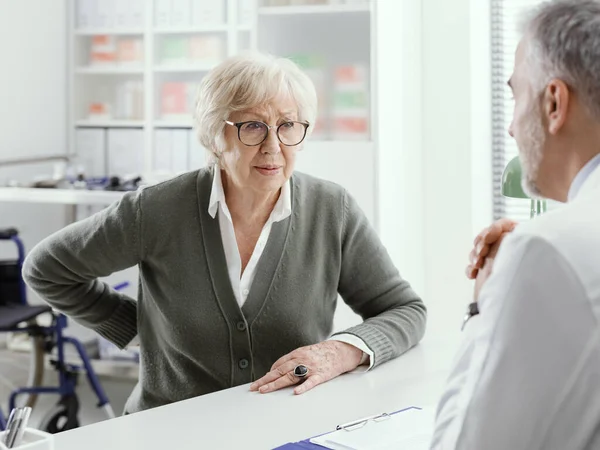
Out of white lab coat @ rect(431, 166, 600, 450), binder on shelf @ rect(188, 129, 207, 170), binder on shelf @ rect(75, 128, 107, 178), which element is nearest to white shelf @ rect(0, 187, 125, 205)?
binder on shelf @ rect(188, 129, 207, 170)

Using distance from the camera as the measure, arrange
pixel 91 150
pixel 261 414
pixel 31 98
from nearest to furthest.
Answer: pixel 261 414 < pixel 31 98 < pixel 91 150

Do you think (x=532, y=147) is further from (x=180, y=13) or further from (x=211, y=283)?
(x=180, y=13)

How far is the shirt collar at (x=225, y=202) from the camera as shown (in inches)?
81.3

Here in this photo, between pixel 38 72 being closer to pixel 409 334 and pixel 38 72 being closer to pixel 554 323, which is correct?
pixel 409 334

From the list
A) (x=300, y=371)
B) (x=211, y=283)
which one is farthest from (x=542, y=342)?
(x=211, y=283)

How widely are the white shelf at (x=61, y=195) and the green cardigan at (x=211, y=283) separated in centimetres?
190

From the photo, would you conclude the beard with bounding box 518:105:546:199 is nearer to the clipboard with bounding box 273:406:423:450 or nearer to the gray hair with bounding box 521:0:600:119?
the gray hair with bounding box 521:0:600:119

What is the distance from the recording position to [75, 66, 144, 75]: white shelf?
4781mm

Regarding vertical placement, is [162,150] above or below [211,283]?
above

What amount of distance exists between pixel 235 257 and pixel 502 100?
2.05 m

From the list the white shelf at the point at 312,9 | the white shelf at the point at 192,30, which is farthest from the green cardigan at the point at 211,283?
the white shelf at the point at 192,30

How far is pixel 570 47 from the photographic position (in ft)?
3.62

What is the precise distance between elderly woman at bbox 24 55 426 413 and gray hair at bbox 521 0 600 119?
3.14ft

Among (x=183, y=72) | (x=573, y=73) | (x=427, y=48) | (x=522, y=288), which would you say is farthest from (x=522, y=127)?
(x=183, y=72)
